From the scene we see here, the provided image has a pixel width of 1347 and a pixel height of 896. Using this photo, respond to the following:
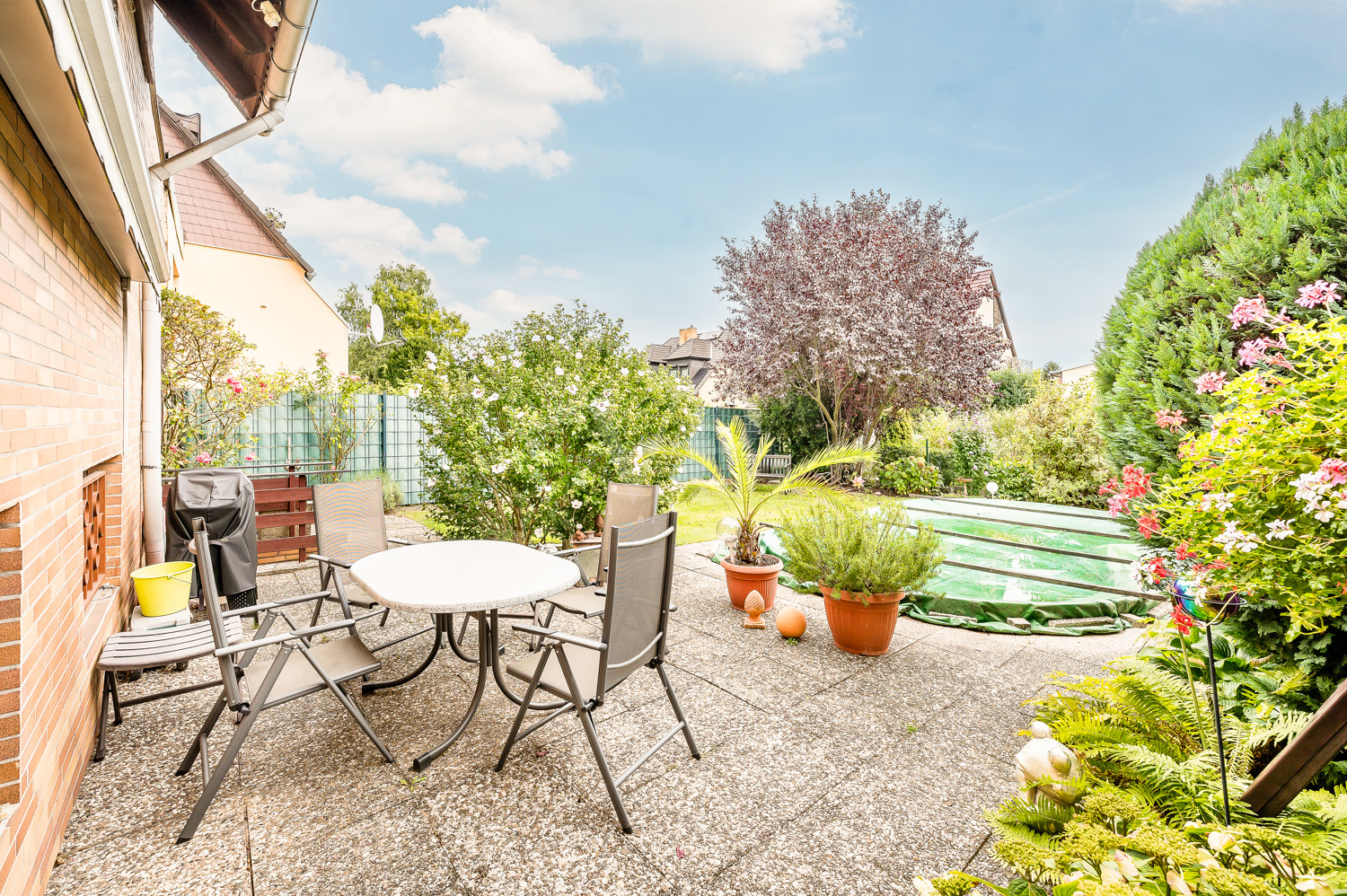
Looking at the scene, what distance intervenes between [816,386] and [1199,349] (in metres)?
10.1

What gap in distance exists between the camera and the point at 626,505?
4.00m

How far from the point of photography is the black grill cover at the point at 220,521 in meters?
4.14

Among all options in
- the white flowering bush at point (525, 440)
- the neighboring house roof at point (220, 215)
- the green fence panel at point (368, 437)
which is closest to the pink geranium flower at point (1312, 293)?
the white flowering bush at point (525, 440)

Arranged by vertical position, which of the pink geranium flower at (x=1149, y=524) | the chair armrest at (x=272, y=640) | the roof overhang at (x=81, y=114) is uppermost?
the roof overhang at (x=81, y=114)

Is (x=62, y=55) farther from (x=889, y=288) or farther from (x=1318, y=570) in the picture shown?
(x=889, y=288)

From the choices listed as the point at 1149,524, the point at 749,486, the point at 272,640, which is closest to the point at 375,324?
the point at 749,486

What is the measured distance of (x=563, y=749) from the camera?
2656 millimetres

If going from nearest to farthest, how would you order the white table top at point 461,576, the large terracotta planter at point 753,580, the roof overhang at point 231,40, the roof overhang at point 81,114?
the roof overhang at point 81,114, the white table top at point 461,576, the roof overhang at point 231,40, the large terracotta planter at point 753,580

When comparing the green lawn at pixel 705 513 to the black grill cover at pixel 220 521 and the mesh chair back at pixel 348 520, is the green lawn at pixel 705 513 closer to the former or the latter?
the mesh chair back at pixel 348 520

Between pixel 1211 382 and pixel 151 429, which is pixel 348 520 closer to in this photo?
pixel 151 429

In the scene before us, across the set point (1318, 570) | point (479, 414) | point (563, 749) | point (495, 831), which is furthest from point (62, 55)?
point (479, 414)

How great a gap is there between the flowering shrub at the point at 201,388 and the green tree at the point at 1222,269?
27.2 feet

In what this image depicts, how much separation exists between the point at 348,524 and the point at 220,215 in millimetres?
14830

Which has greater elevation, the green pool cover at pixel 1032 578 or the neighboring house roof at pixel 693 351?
the neighboring house roof at pixel 693 351
